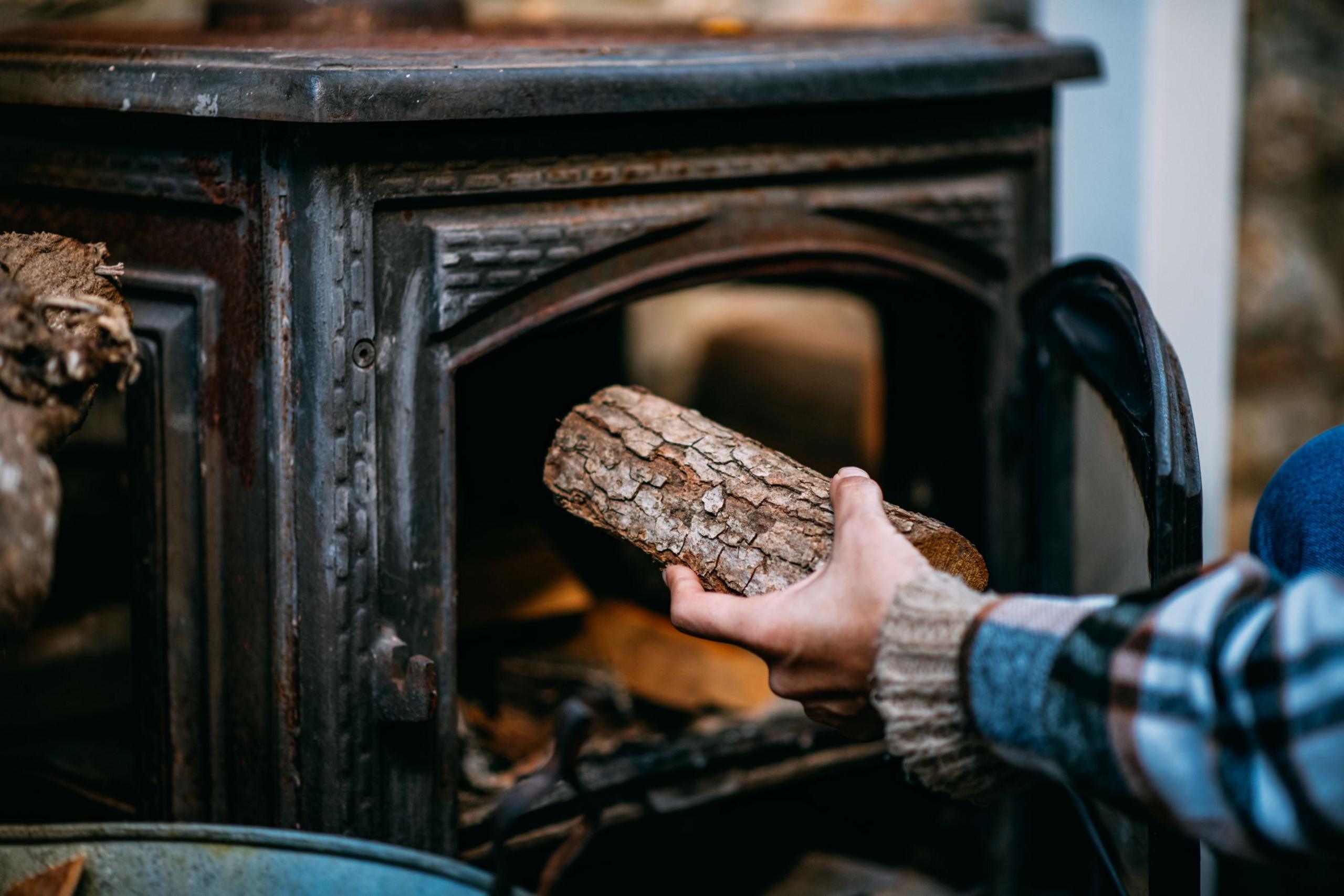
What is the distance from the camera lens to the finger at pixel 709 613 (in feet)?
3.13

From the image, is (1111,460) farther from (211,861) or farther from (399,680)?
(211,861)

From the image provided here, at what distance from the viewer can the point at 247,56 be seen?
1099 millimetres

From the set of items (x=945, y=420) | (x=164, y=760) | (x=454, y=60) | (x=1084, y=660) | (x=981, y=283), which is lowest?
(x=164, y=760)

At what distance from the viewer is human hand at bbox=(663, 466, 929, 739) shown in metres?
0.89

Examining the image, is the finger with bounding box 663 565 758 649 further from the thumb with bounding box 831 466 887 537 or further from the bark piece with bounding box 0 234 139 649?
the bark piece with bounding box 0 234 139 649

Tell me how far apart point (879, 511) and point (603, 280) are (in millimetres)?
Answer: 423

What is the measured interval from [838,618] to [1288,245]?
181 centimetres

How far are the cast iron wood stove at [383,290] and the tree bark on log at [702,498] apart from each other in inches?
4.6

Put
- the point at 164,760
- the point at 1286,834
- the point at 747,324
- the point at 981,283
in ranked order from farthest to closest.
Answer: the point at 747,324 → the point at 981,283 → the point at 164,760 → the point at 1286,834

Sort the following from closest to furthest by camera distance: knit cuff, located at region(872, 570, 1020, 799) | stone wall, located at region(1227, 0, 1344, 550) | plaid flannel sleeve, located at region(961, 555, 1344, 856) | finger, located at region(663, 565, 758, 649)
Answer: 1. plaid flannel sleeve, located at region(961, 555, 1344, 856)
2. knit cuff, located at region(872, 570, 1020, 799)
3. finger, located at region(663, 565, 758, 649)
4. stone wall, located at region(1227, 0, 1344, 550)

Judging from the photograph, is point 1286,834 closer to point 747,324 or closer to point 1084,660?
point 1084,660

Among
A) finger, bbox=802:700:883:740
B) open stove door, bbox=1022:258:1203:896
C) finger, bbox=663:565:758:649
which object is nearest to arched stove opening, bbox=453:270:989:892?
open stove door, bbox=1022:258:1203:896

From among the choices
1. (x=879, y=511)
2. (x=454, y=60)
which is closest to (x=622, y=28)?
(x=454, y=60)

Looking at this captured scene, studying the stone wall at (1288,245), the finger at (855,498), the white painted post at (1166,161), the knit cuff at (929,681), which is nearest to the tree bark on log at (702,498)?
the finger at (855,498)
